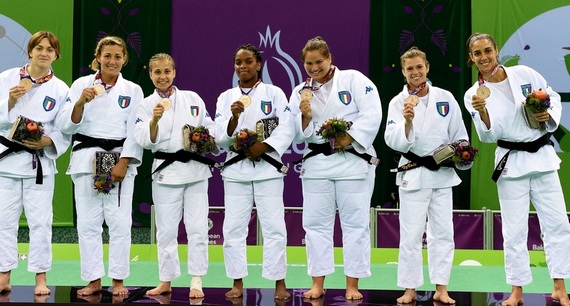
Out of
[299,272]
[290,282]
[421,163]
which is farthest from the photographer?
[299,272]

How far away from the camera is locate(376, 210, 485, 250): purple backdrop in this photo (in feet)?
27.6

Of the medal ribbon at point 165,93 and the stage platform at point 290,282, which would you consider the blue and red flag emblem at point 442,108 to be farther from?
the medal ribbon at point 165,93

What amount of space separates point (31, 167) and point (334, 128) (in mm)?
2326

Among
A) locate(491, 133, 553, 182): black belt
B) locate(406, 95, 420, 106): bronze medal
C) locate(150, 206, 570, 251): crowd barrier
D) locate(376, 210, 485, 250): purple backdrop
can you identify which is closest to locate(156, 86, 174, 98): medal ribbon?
locate(406, 95, 420, 106): bronze medal

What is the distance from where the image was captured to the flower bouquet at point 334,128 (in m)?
4.88

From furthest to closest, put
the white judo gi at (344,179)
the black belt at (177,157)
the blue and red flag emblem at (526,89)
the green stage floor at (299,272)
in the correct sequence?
the green stage floor at (299,272)
the black belt at (177,157)
the white judo gi at (344,179)
the blue and red flag emblem at (526,89)

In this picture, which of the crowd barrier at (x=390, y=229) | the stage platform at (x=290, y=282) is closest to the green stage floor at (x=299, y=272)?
the stage platform at (x=290, y=282)

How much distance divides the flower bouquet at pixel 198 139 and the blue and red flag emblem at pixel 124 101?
499 millimetres

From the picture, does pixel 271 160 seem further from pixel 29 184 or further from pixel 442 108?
pixel 29 184

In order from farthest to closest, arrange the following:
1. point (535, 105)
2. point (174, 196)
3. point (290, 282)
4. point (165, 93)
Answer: point (290, 282) < point (165, 93) < point (174, 196) < point (535, 105)

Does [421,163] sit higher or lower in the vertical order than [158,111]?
lower

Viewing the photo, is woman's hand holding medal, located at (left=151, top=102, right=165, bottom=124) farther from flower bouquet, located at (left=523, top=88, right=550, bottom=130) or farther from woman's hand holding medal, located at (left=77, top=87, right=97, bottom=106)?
flower bouquet, located at (left=523, top=88, right=550, bottom=130)

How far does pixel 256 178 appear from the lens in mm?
5141

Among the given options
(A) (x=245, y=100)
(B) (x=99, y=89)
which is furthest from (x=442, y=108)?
(B) (x=99, y=89)
